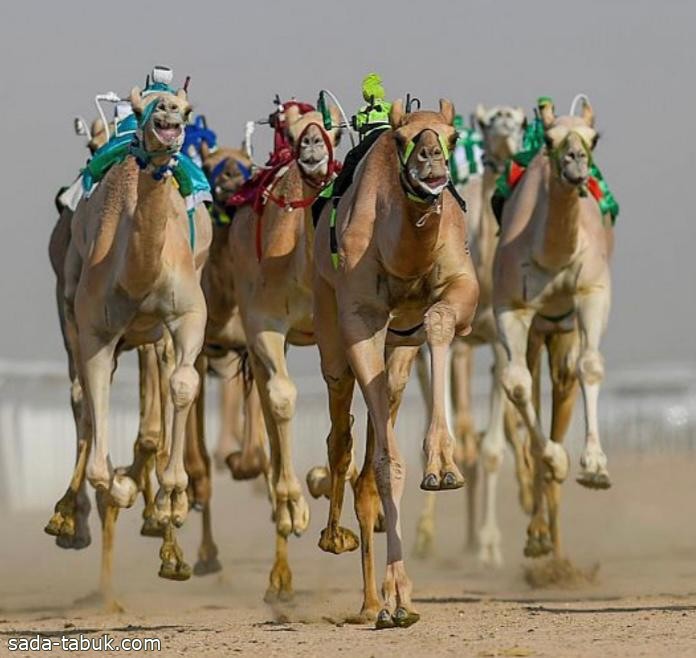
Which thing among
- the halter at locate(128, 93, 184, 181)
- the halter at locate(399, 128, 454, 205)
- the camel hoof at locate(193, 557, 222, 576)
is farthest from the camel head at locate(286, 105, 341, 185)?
the camel hoof at locate(193, 557, 222, 576)

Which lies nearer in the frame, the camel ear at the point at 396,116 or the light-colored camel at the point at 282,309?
the camel ear at the point at 396,116

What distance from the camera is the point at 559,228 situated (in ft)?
47.7

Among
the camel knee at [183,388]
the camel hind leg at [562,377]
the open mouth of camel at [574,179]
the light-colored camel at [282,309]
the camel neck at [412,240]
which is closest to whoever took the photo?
the camel neck at [412,240]

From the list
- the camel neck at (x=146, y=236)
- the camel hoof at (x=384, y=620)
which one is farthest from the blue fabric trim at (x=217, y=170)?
the camel hoof at (x=384, y=620)

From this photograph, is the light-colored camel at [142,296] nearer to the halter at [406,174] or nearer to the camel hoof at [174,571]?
the camel hoof at [174,571]

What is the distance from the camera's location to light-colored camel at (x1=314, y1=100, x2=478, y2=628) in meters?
10.7

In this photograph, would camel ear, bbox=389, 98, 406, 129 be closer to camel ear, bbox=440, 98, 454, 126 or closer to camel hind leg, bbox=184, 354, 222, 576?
camel ear, bbox=440, 98, 454, 126

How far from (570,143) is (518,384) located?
4.87 ft

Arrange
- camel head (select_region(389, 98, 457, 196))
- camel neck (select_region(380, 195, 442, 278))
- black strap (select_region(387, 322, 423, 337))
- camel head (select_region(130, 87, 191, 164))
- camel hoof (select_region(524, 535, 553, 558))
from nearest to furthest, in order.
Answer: camel head (select_region(389, 98, 457, 196)) → camel neck (select_region(380, 195, 442, 278)) → black strap (select_region(387, 322, 423, 337)) → camel head (select_region(130, 87, 191, 164)) → camel hoof (select_region(524, 535, 553, 558))

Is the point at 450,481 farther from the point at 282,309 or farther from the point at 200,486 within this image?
the point at 200,486

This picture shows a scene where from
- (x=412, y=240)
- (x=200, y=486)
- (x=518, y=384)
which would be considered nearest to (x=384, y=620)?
(x=412, y=240)

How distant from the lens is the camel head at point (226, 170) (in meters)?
15.9

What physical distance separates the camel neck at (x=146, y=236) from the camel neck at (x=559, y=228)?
2868 millimetres

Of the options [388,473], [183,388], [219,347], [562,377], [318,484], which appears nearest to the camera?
[388,473]
